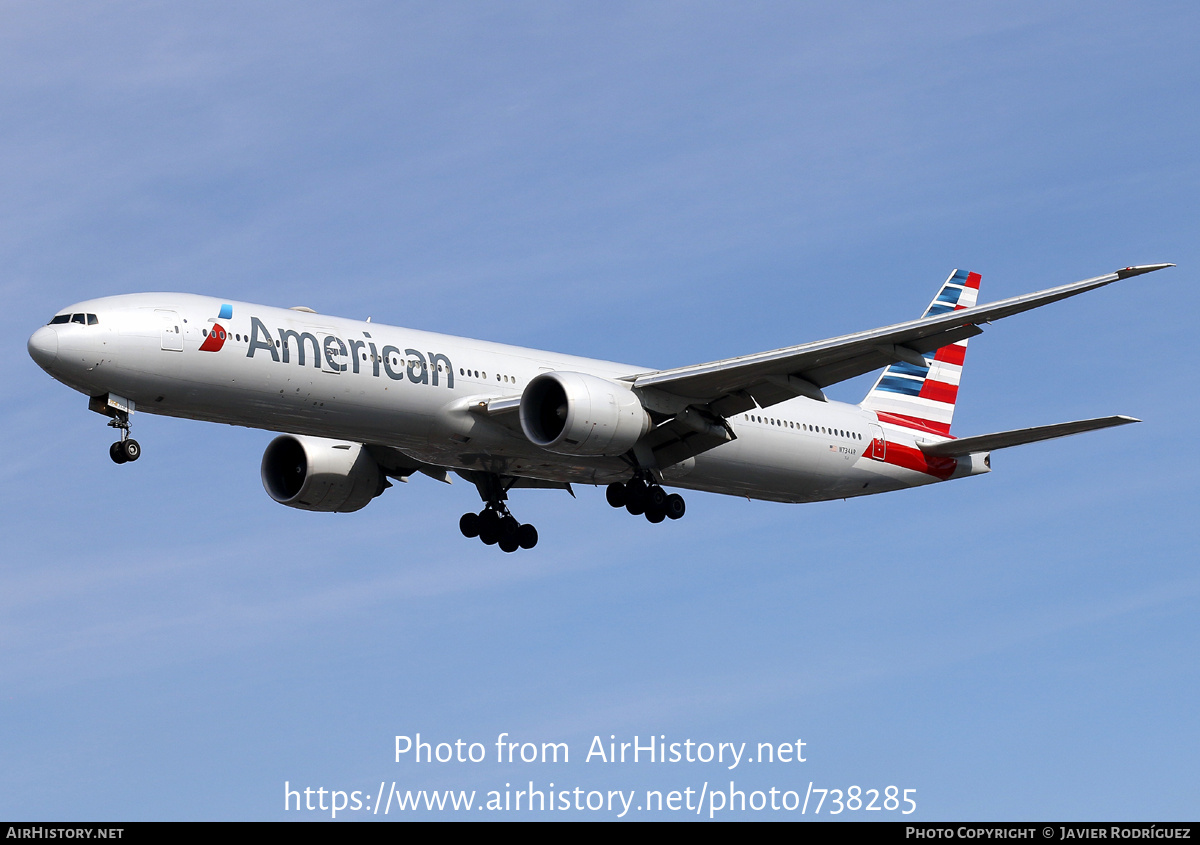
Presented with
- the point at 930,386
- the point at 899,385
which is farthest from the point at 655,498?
the point at 930,386

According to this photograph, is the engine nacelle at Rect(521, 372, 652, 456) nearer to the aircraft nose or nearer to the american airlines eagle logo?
the american airlines eagle logo

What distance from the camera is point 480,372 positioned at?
35.4 metres

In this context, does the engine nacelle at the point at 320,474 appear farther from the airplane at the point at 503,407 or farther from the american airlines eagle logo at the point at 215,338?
the american airlines eagle logo at the point at 215,338

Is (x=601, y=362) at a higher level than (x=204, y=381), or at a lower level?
higher

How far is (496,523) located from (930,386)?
14.5 meters

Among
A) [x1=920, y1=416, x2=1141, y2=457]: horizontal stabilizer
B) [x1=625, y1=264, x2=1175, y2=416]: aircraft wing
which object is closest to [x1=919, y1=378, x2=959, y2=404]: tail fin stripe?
[x1=920, y1=416, x2=1141, y2=457]: horizontal stabilizer

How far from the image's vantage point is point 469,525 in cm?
4128

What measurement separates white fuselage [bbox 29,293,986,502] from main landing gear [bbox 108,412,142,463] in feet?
1.67

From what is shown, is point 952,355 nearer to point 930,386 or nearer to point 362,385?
point 930,386

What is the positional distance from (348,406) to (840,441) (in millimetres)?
15010

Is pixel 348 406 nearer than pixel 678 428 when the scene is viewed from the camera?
Yes
